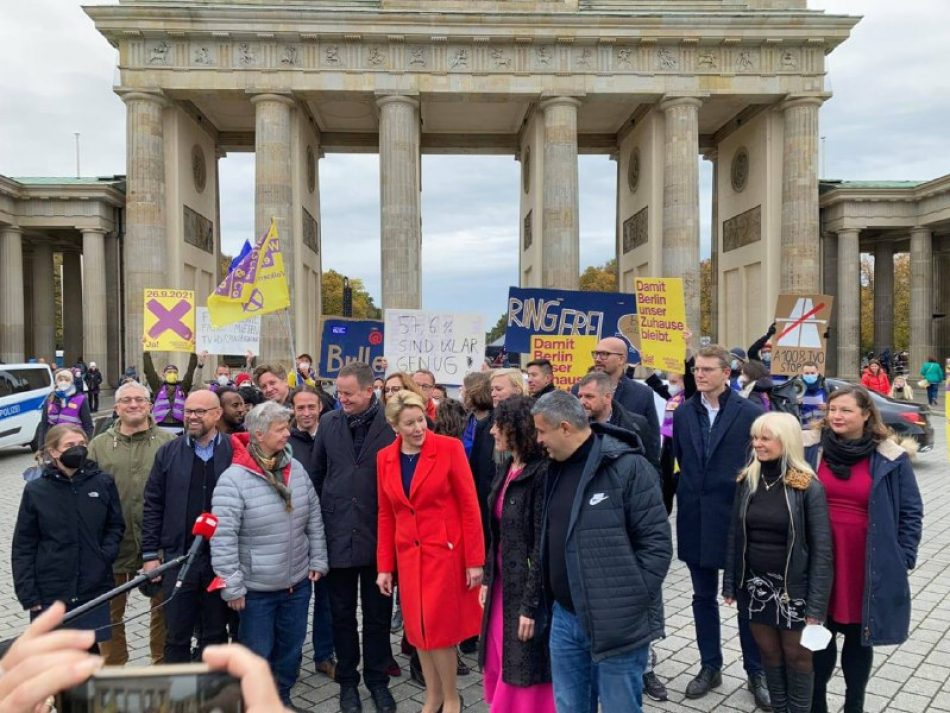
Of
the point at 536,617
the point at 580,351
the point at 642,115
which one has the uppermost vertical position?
the point at 642,115

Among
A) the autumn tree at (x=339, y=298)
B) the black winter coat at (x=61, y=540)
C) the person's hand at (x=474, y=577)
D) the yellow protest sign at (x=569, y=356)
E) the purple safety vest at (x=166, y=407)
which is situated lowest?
the person's hand at (x=474, y=577)

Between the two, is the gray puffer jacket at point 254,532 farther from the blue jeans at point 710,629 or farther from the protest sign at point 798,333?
the protest sign at point 798,333

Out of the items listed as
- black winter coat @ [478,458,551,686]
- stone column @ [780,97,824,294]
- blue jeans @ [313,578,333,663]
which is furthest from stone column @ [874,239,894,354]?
black winter coat @ [478,458,551,686]

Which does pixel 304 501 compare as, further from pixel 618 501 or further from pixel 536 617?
pixel 618 501

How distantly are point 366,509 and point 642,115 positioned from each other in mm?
29684

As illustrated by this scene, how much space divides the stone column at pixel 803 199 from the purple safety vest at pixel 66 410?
25.2 m

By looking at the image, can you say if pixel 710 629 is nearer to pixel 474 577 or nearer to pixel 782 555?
pixel 782 555

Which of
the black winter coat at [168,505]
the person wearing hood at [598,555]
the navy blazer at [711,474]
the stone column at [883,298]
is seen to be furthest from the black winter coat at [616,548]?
the stone column at [883,298]

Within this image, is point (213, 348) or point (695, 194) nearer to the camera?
point (213, 348)

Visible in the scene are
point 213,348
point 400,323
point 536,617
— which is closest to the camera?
point 536,617

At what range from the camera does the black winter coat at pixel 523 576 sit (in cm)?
347

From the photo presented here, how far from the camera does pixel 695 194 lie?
28016mm

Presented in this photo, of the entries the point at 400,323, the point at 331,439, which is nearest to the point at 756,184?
the point at 400,323

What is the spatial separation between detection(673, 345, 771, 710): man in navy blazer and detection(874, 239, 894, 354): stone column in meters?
36.2
